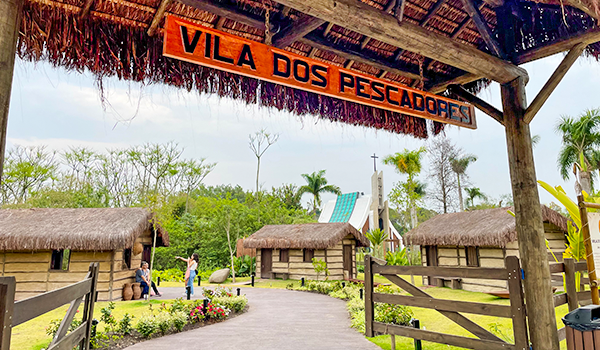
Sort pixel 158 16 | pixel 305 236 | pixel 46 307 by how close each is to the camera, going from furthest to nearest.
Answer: pixel 305 236, pixel 158 16, pixel 46 307

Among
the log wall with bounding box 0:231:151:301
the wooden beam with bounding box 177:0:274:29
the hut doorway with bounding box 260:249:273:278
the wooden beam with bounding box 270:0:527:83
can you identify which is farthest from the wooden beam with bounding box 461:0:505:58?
the hut doorway with bounding box 260:249:273:278

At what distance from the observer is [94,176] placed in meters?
28.1

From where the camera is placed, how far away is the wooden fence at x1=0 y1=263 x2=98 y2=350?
5.81ft

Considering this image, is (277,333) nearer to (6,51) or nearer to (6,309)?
(6,309)

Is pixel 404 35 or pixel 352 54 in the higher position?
pixel 352 54

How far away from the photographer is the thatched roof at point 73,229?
12.1 metres

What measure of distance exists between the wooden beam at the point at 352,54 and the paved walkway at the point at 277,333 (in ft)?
13.8

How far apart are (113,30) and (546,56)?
439cm

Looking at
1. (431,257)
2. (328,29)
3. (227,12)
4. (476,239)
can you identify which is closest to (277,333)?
(328,29)

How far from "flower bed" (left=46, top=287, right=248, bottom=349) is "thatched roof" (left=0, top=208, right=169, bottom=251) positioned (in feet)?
13.8

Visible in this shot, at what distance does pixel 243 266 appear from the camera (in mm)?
24312

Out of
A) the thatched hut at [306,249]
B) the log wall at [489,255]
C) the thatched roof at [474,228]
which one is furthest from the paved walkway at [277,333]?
the thatched hut at [306,249]

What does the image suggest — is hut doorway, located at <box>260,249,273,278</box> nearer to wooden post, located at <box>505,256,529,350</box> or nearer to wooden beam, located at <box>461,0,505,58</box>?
wooden post, located at <box>505,256,529,350</box>

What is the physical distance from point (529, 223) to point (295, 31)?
295 cm
